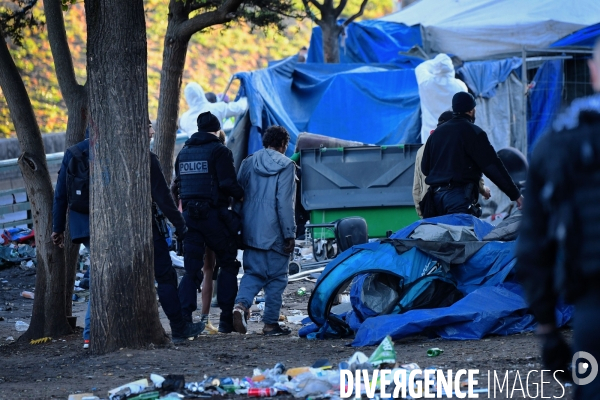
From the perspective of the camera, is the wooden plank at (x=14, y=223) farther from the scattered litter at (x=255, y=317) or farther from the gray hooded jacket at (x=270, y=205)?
the gray hooded jacket at (x=270, y=205)

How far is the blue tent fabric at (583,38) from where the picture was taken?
1518 centimetres

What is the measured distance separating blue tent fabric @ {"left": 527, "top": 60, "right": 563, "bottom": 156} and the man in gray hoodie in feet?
24.5

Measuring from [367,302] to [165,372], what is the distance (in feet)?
6.37

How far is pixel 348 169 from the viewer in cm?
1152

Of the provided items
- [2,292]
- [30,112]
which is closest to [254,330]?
[30,112]

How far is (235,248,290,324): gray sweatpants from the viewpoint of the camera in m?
8.05

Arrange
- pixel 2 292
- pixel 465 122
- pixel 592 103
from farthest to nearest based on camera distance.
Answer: pixel 2 292
pixel 465 122
pixel 592 103

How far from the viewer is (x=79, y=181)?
23.3 feet

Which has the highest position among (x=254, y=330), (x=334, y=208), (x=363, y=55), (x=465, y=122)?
(x=363, y=55)

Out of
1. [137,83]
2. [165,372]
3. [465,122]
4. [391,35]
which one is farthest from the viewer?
[391,35]

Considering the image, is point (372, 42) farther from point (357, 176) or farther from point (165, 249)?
point (165, 249)

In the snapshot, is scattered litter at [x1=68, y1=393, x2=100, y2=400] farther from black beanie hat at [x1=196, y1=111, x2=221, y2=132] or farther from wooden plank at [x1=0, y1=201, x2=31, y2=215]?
wooden plank at [x1=0, y1=201, x2=31, y2=215]

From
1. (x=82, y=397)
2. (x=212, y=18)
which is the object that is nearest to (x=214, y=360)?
(x=82, y=397)

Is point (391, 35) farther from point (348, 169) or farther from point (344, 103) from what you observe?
point (348, 169)
